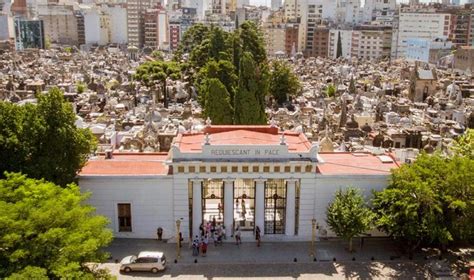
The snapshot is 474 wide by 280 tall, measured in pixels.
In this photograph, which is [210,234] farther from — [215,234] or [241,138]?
[241,138]

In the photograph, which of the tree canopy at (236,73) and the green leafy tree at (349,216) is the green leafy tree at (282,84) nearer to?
the tree canopy at (236,73)

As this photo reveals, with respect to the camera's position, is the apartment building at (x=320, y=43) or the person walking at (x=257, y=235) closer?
the person walking at (x=257, y=235)

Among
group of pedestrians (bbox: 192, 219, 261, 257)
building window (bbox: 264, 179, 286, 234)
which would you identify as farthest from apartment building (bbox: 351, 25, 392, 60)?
group of pedestrians (bbox: 192, 219, 261, 257)

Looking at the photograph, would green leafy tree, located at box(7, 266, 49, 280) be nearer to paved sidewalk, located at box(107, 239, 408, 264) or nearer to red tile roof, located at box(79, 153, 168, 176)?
paved sidewalk, located at box(107, 239, 408, 264)

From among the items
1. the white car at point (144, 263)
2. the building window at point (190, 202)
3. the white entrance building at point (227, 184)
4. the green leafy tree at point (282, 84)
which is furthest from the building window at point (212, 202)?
the green leafy tree at point (282, 84)

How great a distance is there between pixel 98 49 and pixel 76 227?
600 feet

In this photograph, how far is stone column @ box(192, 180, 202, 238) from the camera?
30938mm

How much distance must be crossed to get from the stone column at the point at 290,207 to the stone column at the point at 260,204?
141 centimetres

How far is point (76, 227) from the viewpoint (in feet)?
76.7

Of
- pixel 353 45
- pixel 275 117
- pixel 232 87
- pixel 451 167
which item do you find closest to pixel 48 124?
pixel 451 167

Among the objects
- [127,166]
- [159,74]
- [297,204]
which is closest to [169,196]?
[127,166]

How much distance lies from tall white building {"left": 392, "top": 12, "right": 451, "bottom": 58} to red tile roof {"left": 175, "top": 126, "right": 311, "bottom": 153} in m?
162

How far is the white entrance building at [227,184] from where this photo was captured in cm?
3064

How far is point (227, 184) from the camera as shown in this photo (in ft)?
101
